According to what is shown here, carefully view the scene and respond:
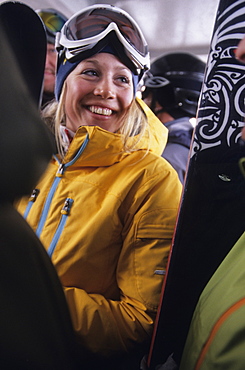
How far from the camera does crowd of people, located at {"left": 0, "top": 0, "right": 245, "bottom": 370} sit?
0.77 m

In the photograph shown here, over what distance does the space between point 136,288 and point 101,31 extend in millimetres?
748

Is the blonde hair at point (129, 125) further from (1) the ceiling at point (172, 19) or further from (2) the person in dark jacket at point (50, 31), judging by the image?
(2) the person in dark jacket at point (50, 31)

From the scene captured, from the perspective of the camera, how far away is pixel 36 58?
479mm

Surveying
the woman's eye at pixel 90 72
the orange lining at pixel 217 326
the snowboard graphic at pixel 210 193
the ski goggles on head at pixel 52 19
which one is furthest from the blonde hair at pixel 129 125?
the ski goggles on head at pixel 52 19

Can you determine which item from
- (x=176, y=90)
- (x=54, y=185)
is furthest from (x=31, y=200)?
(x=176, y=90)

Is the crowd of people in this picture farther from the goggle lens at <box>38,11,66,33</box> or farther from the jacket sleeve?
the goggle lens at <box>38,11,66,33</box>

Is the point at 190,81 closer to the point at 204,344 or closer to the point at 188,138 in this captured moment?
the point at 188,138

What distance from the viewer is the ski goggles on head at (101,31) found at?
90 centimetres

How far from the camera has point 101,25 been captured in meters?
0.92

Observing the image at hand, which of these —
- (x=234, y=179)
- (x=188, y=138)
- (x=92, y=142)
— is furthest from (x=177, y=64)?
(x=234, y=179)

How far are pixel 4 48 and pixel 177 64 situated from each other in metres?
1.65

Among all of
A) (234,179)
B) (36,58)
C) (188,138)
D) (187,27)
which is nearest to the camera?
(36,58)

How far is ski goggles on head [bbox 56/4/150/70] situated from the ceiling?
111 mm

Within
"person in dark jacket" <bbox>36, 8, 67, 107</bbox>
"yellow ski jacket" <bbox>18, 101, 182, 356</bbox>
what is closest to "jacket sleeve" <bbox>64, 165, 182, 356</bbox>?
"yellow ski jacket" <bbox>18, 101, 182, 356</bbox>
